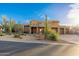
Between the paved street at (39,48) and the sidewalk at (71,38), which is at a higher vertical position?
the sidewalk at (71,38)

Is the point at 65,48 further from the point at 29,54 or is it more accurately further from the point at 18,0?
the point at 18,0

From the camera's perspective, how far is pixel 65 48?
6.00 metres

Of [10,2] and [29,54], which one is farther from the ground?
[10,2]

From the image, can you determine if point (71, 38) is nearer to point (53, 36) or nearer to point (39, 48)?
point (53, 36)

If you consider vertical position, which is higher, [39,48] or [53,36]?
[53,36]

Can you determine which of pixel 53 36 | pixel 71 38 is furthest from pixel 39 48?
pixel 71 38

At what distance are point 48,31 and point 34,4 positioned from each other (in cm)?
49

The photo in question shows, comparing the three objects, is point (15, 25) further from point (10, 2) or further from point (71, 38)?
point (71, 38)

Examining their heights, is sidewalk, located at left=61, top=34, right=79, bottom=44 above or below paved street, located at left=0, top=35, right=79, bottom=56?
above

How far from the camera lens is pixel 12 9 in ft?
19.9

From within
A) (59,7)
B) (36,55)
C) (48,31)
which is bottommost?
(36,55)

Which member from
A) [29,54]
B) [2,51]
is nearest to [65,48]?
[29,54]

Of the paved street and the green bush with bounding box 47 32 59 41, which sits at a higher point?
the green bush with bounding box 47 32 59 41

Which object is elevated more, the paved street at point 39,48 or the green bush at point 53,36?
the green bush at point 53,36
